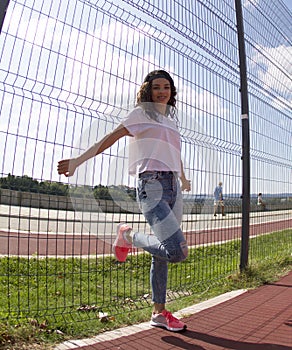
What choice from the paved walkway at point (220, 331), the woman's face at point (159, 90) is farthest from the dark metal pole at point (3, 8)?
the paved walkway at point (220, 331)

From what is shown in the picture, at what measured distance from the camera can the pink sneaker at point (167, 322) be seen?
3.44 m

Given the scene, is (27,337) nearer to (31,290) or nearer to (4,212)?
(4,212)

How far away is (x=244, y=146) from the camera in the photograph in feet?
19.4

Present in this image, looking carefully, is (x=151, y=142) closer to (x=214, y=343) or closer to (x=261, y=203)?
(x=214, y=343)

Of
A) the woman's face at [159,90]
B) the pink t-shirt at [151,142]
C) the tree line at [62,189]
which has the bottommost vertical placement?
the tree line at [62,189]

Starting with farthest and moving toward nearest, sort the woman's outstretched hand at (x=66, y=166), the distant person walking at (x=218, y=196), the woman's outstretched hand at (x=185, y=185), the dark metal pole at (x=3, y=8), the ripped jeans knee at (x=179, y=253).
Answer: the distant person walking at (x=218, y=196)
the woman's outstretched hand at (x=185, y=185)
the ripped jeans knee at (x=179, y=253)
the woman's outstretched hand at (x=66, y=166)
the dark metal pole at (x=3, y=8)

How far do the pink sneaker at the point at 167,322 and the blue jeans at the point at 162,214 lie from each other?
495mm

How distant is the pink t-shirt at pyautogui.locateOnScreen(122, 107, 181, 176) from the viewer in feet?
10.6

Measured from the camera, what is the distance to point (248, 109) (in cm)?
604

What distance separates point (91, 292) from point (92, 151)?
224 centimetres

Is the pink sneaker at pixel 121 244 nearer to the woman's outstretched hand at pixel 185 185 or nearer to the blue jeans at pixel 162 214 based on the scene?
the blue jeans at pixel 162 214

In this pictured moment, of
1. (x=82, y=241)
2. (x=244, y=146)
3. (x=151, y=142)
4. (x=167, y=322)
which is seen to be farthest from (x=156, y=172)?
(x=244, y=146)

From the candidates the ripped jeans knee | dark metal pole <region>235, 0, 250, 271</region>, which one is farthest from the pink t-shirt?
dark metal pole <region>235, 0, 250, 271</region>

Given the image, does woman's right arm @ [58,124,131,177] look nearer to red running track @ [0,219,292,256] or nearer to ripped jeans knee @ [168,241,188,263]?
ripped jeans knee @ [168,241,188,263]
